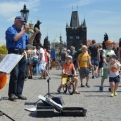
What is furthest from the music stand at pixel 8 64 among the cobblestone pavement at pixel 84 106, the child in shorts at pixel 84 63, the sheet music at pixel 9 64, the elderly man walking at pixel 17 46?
the child in shorts at pixel 84 63

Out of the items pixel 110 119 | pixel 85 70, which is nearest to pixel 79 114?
pixel 110 119

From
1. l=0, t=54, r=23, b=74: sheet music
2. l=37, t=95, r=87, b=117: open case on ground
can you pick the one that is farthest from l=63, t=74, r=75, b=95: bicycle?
l=0, t=54, r=23, b=74: sheet music

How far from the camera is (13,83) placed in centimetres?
895

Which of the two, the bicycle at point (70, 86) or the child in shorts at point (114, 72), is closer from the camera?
the child in shorts at point (114, 72)

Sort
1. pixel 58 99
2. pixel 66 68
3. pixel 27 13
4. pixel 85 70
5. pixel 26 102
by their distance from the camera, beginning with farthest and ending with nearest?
1. pixel 27 13
2. pixel 85 70
3. pixel 66 68
4. pixel 26 102
5. pixel 58 99

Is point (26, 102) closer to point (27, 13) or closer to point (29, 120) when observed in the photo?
point (29, 120)

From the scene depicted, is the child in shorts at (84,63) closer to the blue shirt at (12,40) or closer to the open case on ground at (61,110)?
the blue shirt at (12,40)

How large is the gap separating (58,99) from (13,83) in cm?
176

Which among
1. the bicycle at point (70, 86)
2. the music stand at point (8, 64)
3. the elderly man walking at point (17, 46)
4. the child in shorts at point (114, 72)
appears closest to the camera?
the music stand at point (8, 64)

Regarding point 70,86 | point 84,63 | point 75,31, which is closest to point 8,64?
point 70,86

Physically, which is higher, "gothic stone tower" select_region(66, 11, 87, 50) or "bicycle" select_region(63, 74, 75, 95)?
"gothic stone tower" select_region(66, 11, 87, 50)

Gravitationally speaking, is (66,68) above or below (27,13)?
below

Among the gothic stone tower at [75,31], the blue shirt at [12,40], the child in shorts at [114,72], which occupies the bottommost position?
the child in shorts at [114,72]

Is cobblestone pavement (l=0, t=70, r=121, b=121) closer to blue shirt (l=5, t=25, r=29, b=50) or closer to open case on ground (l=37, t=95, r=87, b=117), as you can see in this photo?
open case on ground (l=37, t=95, r=87, b=117)
